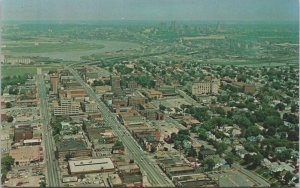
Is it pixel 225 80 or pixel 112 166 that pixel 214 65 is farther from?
pixel 112 166

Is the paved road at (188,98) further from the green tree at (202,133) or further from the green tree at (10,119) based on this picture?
the green tree at (10,119)

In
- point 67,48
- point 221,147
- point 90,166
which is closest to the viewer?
point 90,166

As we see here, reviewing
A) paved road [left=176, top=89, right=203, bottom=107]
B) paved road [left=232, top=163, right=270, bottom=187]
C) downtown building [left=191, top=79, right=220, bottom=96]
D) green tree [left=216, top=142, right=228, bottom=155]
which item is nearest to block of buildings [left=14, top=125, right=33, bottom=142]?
green tree [left=216, top=142, right=228, bottom=155]

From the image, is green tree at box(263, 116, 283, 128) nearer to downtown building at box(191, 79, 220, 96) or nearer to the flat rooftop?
downtown building at box(191, 79, 220, 96)

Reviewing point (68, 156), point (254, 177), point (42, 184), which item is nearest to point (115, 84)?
point (68, 156)

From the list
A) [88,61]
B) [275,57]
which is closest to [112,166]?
[88,61]

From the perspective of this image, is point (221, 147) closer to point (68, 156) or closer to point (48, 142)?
point (68, 156)
